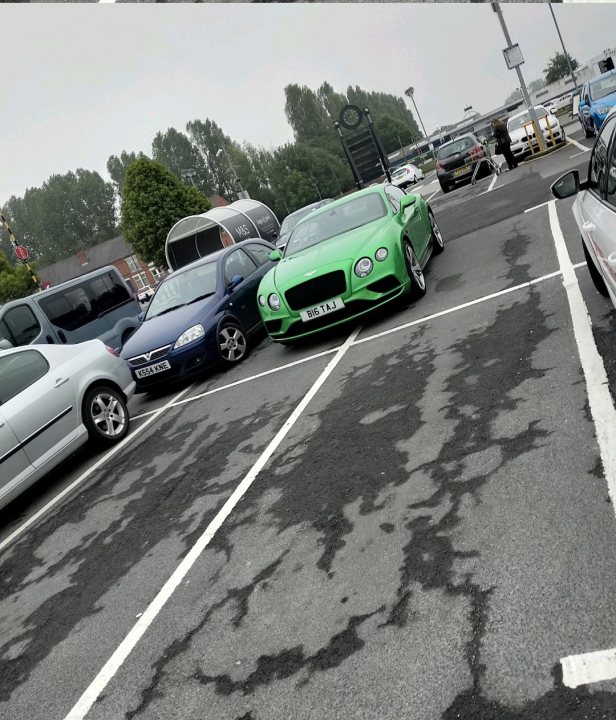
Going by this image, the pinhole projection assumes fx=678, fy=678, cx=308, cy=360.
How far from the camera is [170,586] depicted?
3988 mm

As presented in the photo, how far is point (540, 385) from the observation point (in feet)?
15.2

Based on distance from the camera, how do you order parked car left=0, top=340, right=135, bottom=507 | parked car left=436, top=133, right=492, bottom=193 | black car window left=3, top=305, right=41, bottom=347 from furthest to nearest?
parked car left=436, top=133, right=492, bottom=193
black car window left=3, top=305, right=41, bottom=347
parked car left=0, top=340, right=135, bottom=507

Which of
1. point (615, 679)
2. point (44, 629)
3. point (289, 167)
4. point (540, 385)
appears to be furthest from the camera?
point (289, 167)

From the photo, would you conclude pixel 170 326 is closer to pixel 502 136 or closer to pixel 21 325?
pixel 21 325

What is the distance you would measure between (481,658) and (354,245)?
6.27 meters

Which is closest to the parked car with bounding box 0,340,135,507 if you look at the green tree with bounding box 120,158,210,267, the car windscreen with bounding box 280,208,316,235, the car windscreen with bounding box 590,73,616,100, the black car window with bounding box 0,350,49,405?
the black car window with bounding box 0,350,49,405

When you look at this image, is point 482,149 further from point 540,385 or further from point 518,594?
point 518,594

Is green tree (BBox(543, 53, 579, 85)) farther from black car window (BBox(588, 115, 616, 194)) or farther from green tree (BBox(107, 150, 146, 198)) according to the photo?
black car window (BBox(588, 115, 616, 194))

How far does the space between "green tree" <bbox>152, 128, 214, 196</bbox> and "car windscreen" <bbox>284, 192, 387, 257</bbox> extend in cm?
10572

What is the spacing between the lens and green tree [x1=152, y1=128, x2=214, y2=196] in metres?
111

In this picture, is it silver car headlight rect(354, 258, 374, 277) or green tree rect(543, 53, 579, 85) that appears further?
green tree rect(543, 53, 579, 85)

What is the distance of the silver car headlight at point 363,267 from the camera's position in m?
7.91

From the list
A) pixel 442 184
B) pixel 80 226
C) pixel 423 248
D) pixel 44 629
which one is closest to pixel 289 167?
pixel 80 226

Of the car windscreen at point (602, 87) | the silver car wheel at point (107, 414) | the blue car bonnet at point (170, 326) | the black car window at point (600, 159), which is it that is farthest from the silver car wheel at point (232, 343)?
the car windscreen at point (602, 87)
